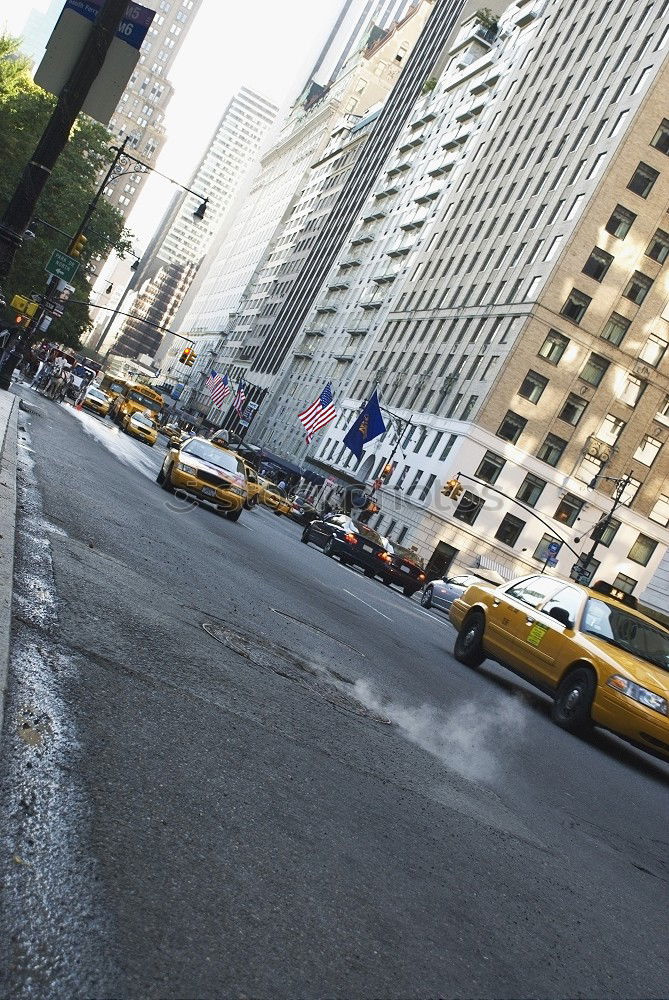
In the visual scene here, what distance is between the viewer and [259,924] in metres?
3.93

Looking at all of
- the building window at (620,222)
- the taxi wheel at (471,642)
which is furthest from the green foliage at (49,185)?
the taxi wheel at (471,642)

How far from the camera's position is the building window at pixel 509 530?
214 feet

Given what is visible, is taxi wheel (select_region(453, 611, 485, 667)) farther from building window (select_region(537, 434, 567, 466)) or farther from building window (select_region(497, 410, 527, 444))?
building window (select_region(537, 434, 567, 466))

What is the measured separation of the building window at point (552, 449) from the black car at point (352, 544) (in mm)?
28554

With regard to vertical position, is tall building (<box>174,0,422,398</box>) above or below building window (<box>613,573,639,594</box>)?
above

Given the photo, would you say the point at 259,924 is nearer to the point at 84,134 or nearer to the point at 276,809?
the point at 276,809

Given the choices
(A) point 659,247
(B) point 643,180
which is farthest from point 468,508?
(B) point 643,180

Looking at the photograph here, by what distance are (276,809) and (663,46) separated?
215 feet

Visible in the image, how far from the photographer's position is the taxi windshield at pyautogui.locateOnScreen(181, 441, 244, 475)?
26.0 metres

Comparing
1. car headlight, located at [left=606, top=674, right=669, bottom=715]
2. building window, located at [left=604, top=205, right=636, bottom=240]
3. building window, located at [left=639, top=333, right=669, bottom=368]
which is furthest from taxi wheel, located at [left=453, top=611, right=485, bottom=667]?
building window, located at [left=639, top=333, right=669, bottom=368]

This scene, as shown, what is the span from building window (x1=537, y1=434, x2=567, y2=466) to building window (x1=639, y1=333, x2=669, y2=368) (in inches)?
247

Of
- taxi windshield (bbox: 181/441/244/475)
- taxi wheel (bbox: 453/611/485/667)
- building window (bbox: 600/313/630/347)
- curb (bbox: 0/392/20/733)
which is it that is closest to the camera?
curb (bbox: 0/392/20/733)

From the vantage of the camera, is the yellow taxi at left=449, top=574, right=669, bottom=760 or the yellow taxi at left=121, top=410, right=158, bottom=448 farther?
the yellow taxi at left=121, top=410, right=158, bottom=448

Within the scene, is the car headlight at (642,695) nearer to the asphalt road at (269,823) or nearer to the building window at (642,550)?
the asphalt road at (269,823)
